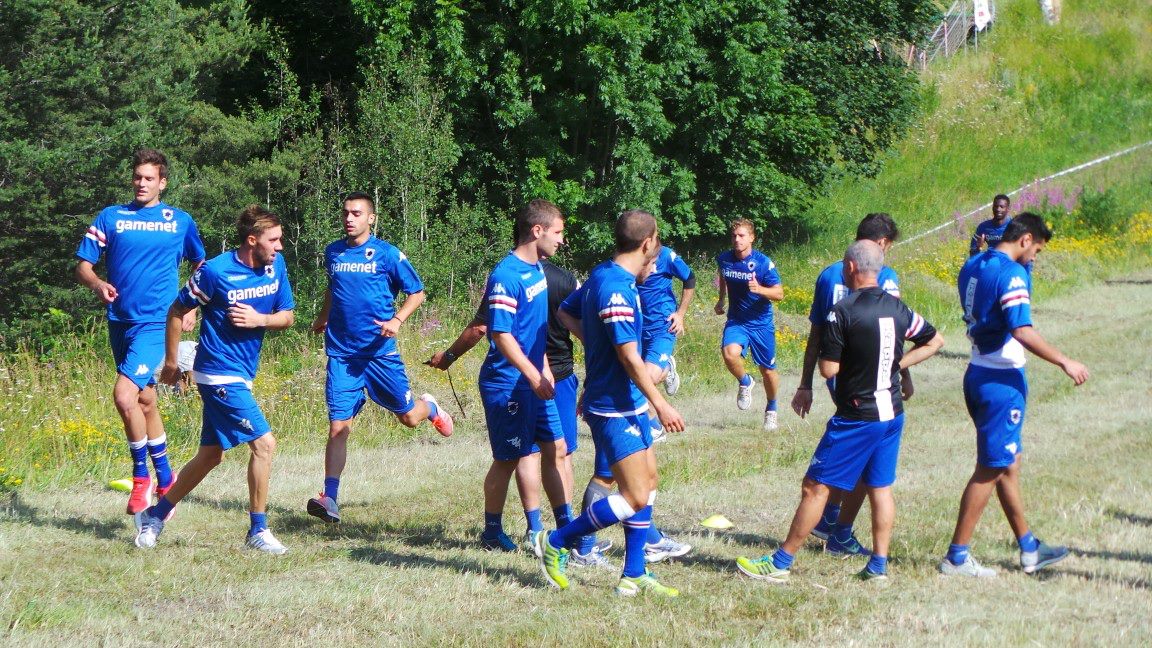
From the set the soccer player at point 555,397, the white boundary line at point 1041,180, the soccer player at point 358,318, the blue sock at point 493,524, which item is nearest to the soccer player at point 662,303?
the soccer player at point 358,318

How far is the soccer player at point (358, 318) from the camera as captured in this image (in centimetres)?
816

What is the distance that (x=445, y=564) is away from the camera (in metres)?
6.75

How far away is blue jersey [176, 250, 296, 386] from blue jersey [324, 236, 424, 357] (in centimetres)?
109

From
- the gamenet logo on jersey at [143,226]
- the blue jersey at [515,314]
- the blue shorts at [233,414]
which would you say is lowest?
the blue shorts at [233,414]

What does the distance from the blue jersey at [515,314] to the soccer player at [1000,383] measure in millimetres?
2449

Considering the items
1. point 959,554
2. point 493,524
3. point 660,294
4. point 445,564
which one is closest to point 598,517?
point 445,564

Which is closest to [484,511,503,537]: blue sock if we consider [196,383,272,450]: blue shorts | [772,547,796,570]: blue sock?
[196,383,272,450]: blue shorts

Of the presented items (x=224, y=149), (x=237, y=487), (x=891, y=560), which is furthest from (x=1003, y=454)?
(x=224, y=149)

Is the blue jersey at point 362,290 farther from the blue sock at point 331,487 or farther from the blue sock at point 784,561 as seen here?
the blue sock at point 784,561

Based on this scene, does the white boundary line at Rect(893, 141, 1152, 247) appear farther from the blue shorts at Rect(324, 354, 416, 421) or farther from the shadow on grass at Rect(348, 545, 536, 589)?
the shadow on grass at Rect(348, 545, 536, 589)

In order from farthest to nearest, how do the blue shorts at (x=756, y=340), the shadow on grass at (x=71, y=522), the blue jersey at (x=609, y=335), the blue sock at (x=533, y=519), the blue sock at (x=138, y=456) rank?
the blue shorts at (x=756, y=340) < the blue sock at (x=138, y=456) < the shadow on grass at (x=71, y=522) < the blue sock at (x=533, y=519) < the blue jersey at (x=609, y=335)

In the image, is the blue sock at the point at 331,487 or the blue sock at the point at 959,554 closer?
the blue sock at the point at 959,554

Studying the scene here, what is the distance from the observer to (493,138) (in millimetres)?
24484

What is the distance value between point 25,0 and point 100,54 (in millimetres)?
1496
